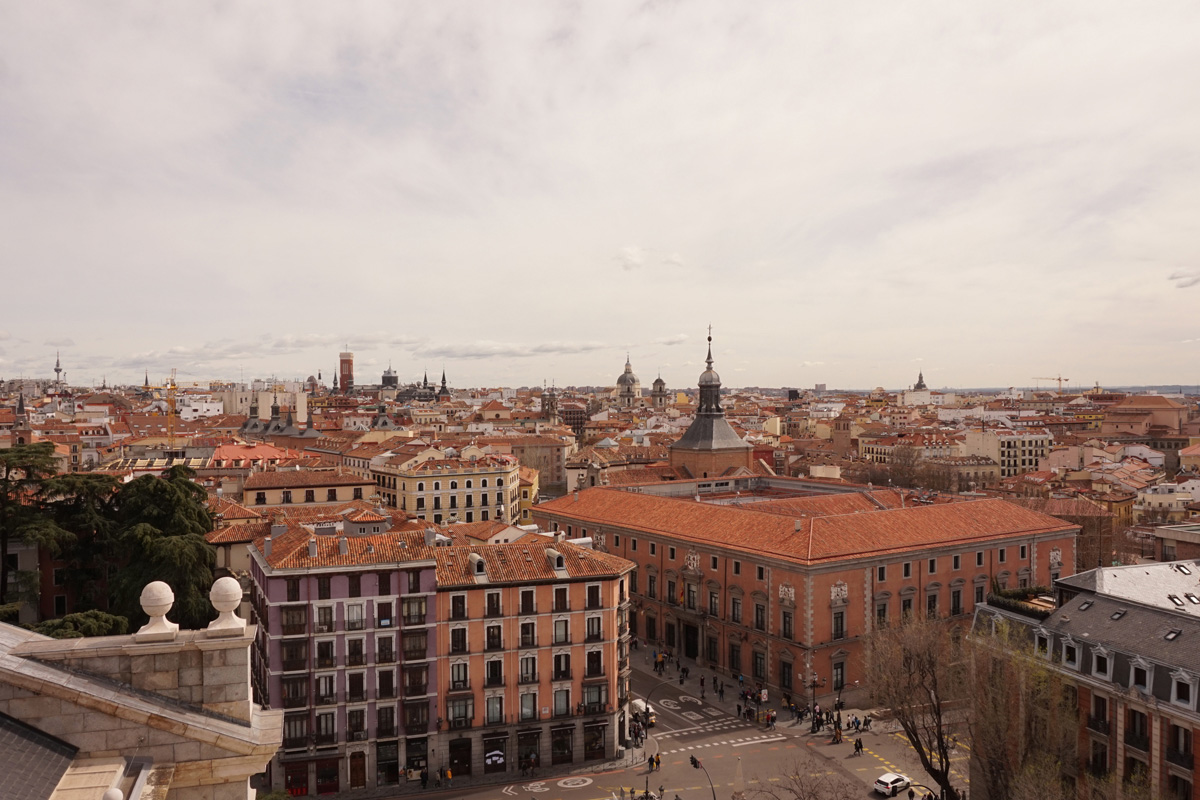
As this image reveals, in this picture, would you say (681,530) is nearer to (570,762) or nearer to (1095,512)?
(570,762)

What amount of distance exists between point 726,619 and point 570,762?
1627 cm

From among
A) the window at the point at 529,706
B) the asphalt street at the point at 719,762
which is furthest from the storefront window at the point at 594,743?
the window at the point at 529,706

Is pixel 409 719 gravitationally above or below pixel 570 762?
above

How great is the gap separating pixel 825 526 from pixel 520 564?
67.3ft

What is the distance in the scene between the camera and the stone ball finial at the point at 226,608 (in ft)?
26.7

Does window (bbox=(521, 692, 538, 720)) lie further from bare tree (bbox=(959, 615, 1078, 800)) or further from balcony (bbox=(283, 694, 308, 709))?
bare tree (bbox=(959, 615, 1078, 800))

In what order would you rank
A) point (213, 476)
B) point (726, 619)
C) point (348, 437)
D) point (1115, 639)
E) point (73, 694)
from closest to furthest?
point (73, 694) → point (1115, 639) → point (726, 619) → point (213, 476) → point (348, 437)

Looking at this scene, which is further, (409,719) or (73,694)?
(409,719)

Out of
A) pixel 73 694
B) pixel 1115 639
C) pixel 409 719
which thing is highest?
pixel 73 694

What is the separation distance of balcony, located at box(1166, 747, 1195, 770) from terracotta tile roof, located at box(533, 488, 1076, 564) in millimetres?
23260

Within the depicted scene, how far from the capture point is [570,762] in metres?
45.4

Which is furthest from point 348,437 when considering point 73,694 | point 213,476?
point 73,694

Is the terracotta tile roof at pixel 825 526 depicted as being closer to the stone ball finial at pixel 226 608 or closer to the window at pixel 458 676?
the window at pixel 458 676

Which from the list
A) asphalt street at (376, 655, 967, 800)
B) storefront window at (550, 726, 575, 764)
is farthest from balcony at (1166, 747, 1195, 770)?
storefront window at (550, 726, 575, 764)
